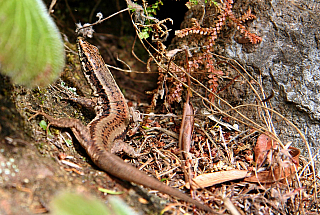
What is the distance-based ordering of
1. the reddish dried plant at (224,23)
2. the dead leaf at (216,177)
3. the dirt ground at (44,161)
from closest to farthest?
the dirt ground at (44,161) < the dead leaf at (216,177) < the reddish dried plant at (224,23)

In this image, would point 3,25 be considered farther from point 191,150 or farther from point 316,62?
point 316,62

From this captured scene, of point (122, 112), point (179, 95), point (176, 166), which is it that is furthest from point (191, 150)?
point (122, 112)

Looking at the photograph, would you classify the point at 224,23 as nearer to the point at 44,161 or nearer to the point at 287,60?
the point at 287,60

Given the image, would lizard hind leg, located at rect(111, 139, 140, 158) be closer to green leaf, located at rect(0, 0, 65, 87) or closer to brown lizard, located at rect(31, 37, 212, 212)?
brown lizard, located at rect(31, 37, 212, 212)

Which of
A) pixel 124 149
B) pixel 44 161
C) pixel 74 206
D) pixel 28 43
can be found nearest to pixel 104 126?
pixel 124 149

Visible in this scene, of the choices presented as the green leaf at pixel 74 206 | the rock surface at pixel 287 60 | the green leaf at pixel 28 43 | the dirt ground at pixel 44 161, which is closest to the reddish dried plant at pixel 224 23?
the rock surface at pixel 287 60

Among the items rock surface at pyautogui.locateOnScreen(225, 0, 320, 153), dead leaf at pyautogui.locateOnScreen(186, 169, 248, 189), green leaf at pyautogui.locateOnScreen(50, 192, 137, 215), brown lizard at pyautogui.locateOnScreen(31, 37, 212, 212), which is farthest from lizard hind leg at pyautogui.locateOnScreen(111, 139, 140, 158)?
rock surface at pyautogui.locateOnScreen(225, 0, 320, 153)

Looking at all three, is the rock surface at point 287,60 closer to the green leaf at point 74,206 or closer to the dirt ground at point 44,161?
the dirt ground at point 44,161
